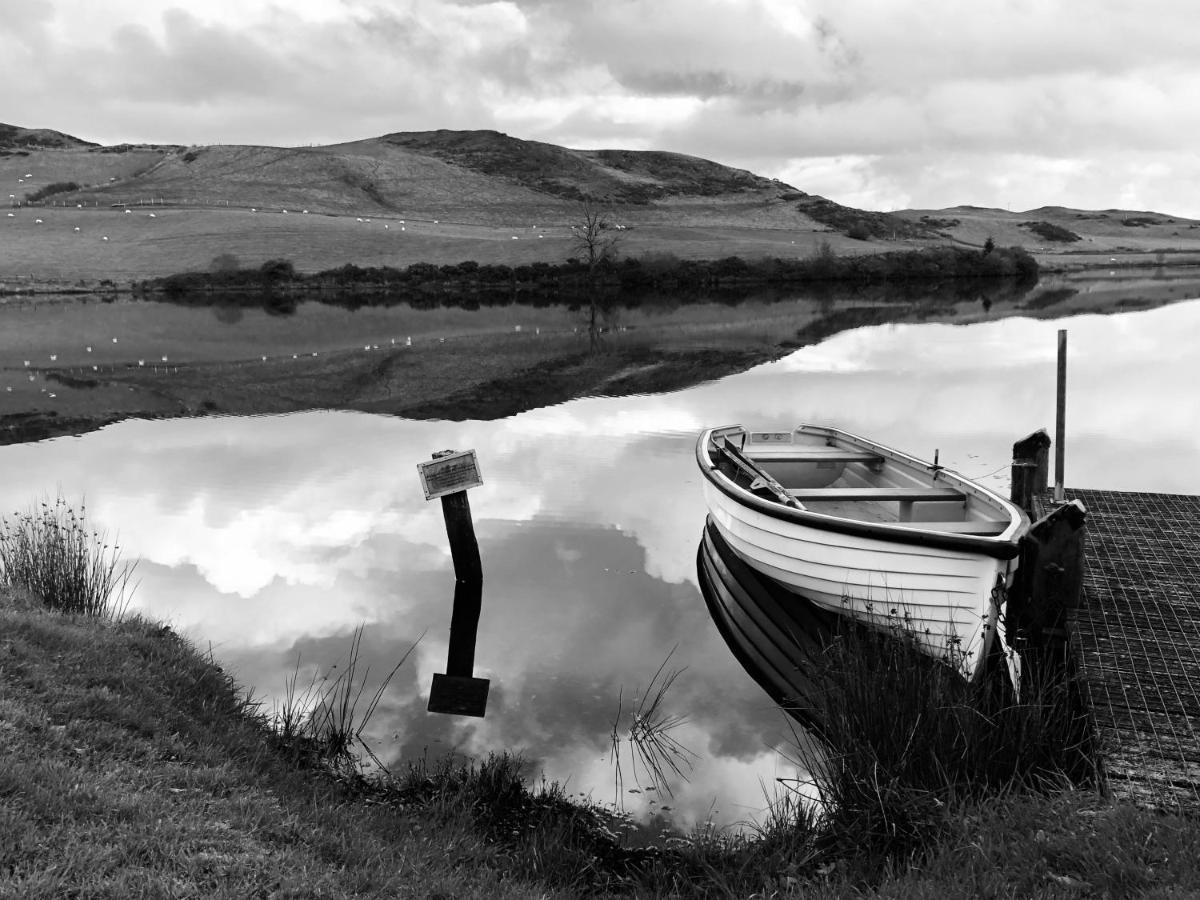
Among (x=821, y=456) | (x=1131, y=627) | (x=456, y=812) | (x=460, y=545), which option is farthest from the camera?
(x=821, y=456)

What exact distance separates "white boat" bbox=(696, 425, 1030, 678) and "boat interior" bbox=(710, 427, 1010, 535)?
0.02m

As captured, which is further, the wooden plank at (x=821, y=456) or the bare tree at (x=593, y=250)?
the bare tree at (x=593, y=250)

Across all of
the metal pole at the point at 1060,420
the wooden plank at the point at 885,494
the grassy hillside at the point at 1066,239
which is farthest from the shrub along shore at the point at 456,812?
the grassy hillside at the point at 1066,239

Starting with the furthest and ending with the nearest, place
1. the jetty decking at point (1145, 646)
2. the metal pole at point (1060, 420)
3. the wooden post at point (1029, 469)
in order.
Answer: the metal pole at point (1060, 420) < the wooden post at point (1029, 469) < the jetty decking at point (1145, 646)

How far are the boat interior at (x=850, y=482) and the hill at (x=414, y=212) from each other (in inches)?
2902

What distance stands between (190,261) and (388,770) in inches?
3457

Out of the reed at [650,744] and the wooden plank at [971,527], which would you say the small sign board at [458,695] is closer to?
the reed at [650,744]

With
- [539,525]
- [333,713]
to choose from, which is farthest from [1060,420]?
[333,713]

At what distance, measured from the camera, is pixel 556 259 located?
8838 cm

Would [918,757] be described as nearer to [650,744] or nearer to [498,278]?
[650,744]

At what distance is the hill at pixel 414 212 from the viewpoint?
9069cm

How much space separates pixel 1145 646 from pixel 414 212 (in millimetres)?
122008

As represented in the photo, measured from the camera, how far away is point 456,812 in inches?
281

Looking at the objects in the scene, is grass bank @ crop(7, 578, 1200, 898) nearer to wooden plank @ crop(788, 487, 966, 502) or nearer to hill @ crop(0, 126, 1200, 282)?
wooden plank @ crop(788, 487, 966, 502)
